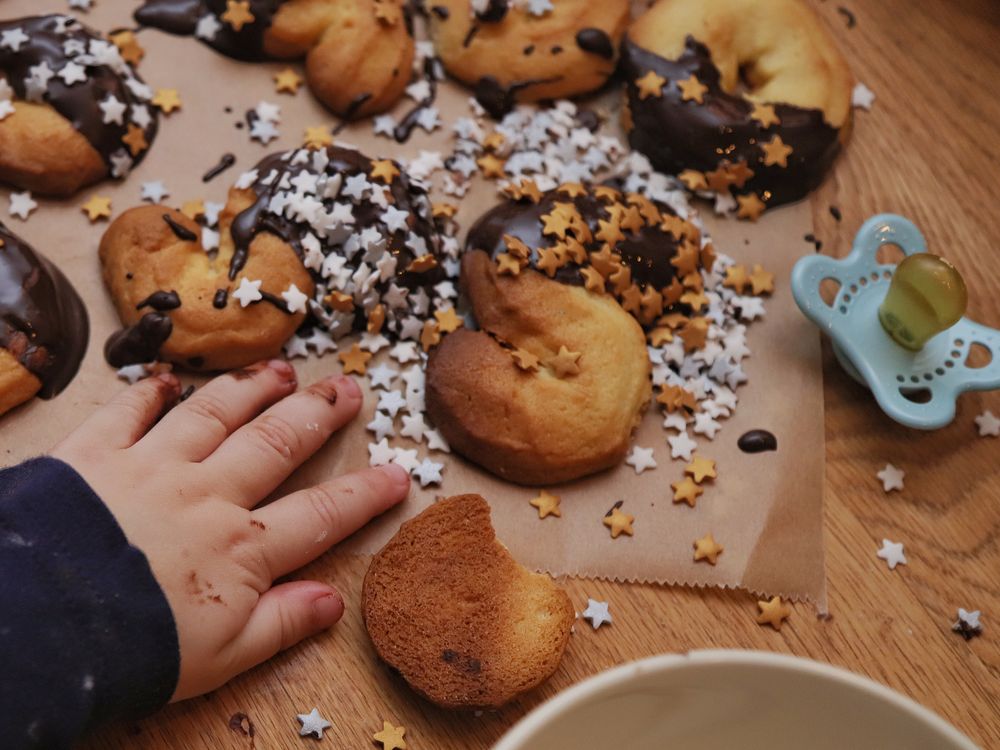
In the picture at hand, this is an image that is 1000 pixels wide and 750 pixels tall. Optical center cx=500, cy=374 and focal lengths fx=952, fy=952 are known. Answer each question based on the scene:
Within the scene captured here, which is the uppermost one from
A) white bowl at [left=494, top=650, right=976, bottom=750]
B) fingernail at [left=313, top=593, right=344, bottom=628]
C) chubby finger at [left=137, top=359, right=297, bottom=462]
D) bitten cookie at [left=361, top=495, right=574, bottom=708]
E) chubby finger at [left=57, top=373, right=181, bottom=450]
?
white bowl at [left=494, top=650, right=976, bottom=750]

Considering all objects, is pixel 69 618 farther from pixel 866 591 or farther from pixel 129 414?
pixel 866 591

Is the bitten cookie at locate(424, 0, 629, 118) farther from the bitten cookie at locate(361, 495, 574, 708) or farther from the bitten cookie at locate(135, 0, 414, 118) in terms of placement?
the bitten cookie at locate(361, 495, 574, 708)

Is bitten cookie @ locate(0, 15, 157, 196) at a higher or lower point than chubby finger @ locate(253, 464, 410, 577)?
higher

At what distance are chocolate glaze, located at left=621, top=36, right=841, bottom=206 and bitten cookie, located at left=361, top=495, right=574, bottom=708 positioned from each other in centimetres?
60

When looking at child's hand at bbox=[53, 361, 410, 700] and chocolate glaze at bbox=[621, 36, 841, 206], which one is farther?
chocolate glaze at bbox=[621, 36, 841, 206]

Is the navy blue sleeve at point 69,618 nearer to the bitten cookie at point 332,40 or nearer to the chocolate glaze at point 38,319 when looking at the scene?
the chocolate glaze at point 38,319

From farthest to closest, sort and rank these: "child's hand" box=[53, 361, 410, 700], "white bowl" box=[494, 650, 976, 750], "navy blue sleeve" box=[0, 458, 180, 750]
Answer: "child's hand" box=[53, 361, 410, 700], "navy blue sleeve" box=[0, 458, 180, 750], "white bowl" box=[494, 650, 976, 750]

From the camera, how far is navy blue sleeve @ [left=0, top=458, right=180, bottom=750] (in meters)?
0.90

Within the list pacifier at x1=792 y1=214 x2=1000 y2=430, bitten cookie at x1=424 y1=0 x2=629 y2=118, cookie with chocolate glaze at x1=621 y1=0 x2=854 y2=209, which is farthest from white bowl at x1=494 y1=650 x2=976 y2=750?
bitten cookie at x1=424 y1=0 x2=629 y2=118

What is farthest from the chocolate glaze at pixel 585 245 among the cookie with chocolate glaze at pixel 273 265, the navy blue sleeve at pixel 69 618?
the navy blue sleeve at pixel 69 618

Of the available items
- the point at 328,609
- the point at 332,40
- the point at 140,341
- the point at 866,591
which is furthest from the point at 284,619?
the point at 332,40

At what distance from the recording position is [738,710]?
2.33 feet

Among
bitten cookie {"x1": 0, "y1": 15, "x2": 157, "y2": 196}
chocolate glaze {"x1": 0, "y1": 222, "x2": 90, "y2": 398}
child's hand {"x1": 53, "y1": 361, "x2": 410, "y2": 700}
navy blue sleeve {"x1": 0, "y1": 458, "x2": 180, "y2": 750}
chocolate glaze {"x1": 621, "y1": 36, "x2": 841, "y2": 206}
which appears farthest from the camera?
chocolate glaze {"x1": 621, "y1": 36, "x2": 841, "y2": 206}

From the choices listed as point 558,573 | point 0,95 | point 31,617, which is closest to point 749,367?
point 558,573
